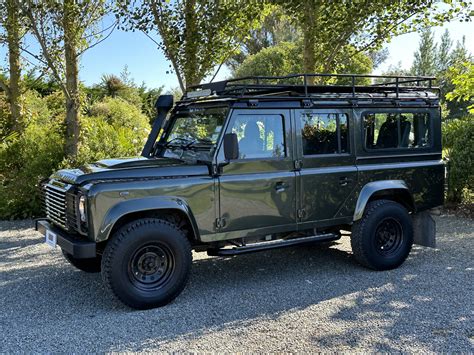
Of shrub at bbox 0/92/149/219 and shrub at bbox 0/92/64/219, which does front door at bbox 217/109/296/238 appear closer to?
shrub at bbox 0/92/149/219

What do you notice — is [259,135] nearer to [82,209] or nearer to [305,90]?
[305,90]

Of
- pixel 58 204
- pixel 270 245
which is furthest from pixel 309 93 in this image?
pixel 58 204

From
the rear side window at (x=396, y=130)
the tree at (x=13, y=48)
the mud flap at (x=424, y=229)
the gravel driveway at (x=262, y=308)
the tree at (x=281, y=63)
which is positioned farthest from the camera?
the tree at (x=281, y=63)

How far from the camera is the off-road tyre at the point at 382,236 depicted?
6.02 metres

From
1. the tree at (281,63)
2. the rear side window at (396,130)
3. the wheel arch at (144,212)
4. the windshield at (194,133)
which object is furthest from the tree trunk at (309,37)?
the tree at (281,63)

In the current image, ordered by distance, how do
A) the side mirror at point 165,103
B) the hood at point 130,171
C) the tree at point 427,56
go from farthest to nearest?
the tree at point 427,56 → the side mirror at point 165,103 → the hood at point 130,171

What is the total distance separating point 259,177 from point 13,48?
26.4 feet

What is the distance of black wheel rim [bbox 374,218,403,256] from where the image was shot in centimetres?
620

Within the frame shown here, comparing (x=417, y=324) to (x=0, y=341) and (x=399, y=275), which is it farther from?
(x=0, y=341)

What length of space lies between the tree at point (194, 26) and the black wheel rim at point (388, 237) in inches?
196

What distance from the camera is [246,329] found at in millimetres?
4434

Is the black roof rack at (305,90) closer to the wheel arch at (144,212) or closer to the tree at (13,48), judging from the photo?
the wheel arch at (144,212)

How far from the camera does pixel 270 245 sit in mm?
5492

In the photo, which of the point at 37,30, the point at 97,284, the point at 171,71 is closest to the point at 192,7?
the point at 171,71
